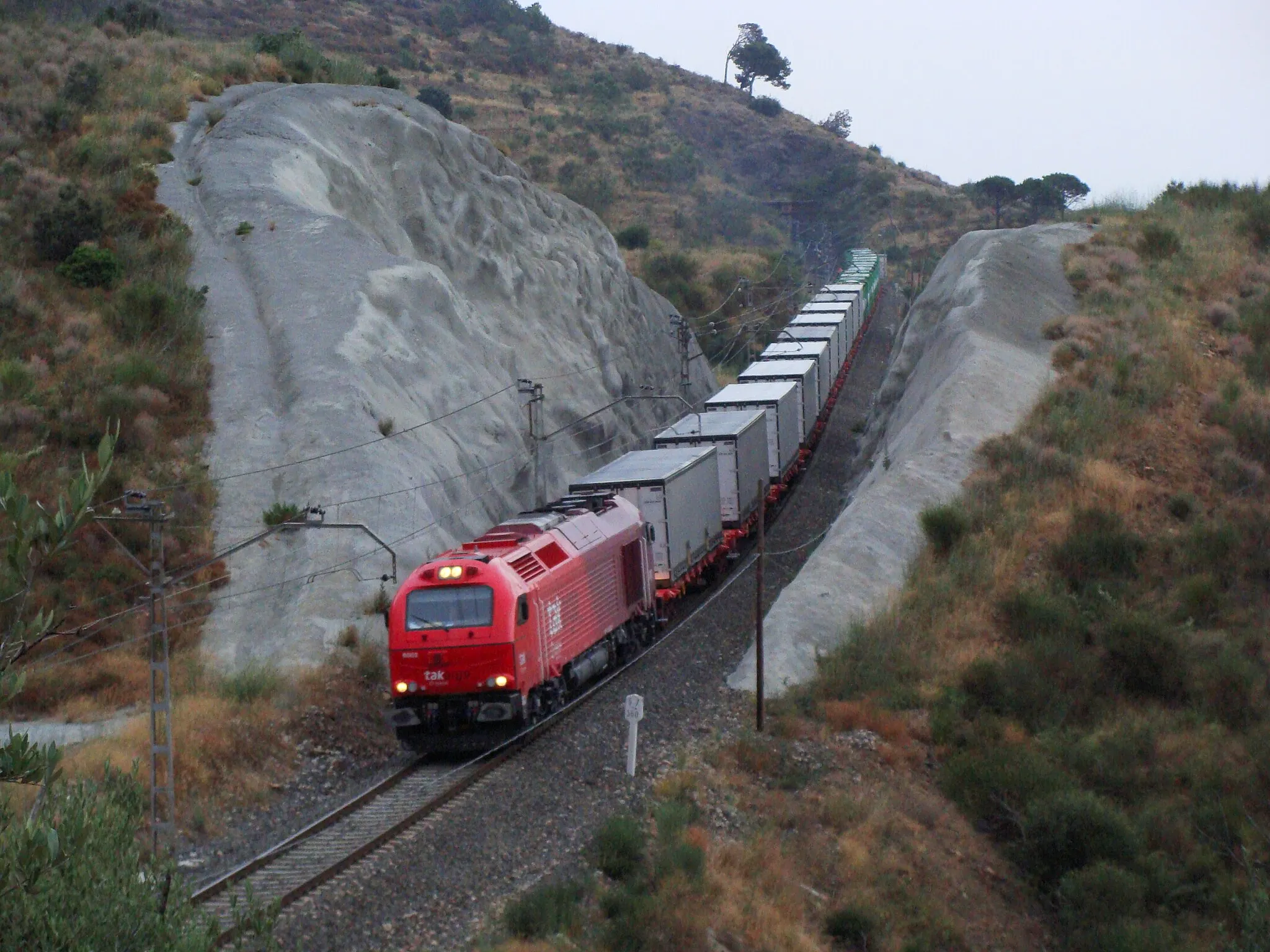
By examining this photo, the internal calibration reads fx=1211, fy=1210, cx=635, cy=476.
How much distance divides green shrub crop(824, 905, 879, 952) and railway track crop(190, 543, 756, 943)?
18.9 feet

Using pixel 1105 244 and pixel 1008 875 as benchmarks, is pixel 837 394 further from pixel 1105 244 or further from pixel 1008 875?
pixel 1008 875

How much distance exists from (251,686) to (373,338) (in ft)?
49.0

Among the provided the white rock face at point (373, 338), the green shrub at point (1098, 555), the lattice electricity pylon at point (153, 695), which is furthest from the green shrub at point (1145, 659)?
the lattice electricity pylon at point (153, 695)

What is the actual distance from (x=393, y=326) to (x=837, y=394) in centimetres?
2622

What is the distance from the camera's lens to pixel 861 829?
1870 centimetres

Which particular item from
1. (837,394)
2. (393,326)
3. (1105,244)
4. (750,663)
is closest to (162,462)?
(393,326)

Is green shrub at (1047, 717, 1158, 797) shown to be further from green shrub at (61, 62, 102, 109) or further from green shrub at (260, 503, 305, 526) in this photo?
green shrub at (61, 62, 102, 109)

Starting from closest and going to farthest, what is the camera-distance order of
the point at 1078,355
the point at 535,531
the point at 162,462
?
the point at 535,531 < the point at 162,462 < the point at 1078,355

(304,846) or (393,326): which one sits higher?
(393,326)

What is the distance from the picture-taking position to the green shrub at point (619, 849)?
51.8ft

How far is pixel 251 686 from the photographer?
21.8 metres

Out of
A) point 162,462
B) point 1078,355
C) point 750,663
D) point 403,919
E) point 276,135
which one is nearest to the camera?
point 403,919

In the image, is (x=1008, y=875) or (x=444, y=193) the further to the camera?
(x=444, y=193)

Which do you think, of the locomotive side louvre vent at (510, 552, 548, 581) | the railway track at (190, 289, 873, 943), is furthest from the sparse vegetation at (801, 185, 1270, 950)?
the railway track at (190, 289, 873, 943)
